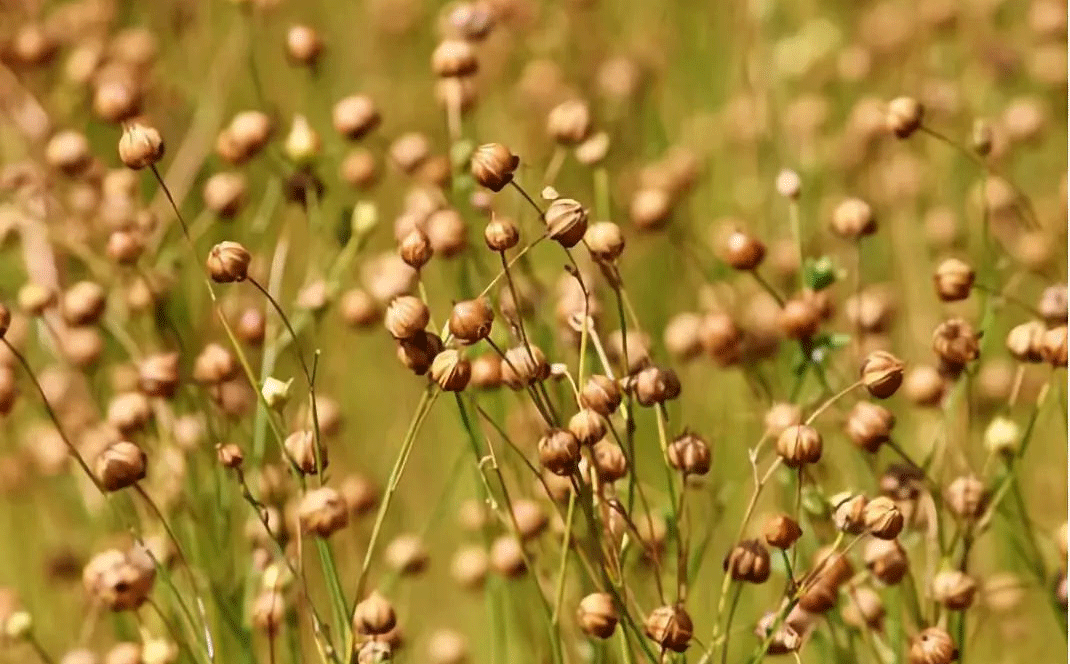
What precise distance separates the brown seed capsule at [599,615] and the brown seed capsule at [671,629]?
1.6 inches

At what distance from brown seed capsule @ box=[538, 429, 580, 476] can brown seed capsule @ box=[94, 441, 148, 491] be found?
26 centimetres

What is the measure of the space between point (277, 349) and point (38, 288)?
0.66ft

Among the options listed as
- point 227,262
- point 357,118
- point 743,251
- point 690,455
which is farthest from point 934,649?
point 357,118

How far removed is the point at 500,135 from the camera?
1.75 metres

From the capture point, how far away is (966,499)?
3.25ft

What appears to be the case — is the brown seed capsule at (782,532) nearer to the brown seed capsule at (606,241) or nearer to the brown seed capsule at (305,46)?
the brown seed capsule at (606,241)

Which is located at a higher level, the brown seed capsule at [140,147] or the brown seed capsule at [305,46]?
the brown seed capsule at [305,46]

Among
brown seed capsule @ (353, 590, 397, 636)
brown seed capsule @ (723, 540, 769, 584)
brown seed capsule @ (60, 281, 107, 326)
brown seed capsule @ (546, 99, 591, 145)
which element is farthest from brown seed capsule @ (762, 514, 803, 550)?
brown seed capsule @ (60, 281, 107, 326)

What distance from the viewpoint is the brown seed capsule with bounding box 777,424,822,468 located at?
2.81 feet

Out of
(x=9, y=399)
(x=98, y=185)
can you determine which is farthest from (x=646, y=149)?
(x=9, y=399)

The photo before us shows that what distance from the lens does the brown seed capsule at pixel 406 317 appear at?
819 millimetres

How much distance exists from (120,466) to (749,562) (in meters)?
0.37

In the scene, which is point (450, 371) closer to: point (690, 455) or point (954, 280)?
point (690, 455)

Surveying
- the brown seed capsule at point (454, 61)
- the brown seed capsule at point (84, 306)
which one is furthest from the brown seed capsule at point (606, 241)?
the brown seed capsule at point (84, 306)
